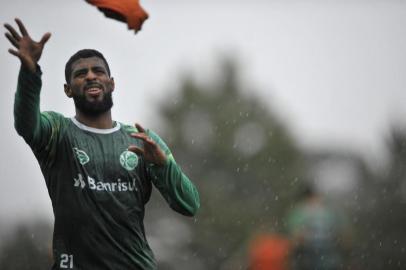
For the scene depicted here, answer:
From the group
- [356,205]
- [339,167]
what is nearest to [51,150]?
[356,205]

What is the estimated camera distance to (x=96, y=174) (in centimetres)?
848

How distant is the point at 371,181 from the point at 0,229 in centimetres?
1670

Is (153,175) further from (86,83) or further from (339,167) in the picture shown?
(339,167)

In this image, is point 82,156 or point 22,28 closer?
point 22,28

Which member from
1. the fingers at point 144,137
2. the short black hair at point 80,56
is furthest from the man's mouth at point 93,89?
the fingers at point 144,137

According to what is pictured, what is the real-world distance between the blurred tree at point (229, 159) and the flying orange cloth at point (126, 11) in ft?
82.1

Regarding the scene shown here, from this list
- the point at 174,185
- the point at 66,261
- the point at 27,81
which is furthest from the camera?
the point at 174,185

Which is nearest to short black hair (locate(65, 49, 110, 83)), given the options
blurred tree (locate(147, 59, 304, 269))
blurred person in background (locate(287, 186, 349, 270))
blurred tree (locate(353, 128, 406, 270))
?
blurred person in background (locate(287, 186, 349, 270))

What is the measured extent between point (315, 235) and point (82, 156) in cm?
881

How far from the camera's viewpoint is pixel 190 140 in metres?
45.1

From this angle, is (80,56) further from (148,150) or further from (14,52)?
(148,150)

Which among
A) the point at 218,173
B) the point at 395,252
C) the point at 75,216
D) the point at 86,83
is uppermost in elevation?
the point at 86,83

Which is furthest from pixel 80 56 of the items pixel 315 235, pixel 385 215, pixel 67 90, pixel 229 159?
pixel 229 159

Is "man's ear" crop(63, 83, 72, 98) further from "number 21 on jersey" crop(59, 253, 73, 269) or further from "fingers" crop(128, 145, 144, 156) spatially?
"number 21 on jersey" crop(59, 253, 73, 269)
